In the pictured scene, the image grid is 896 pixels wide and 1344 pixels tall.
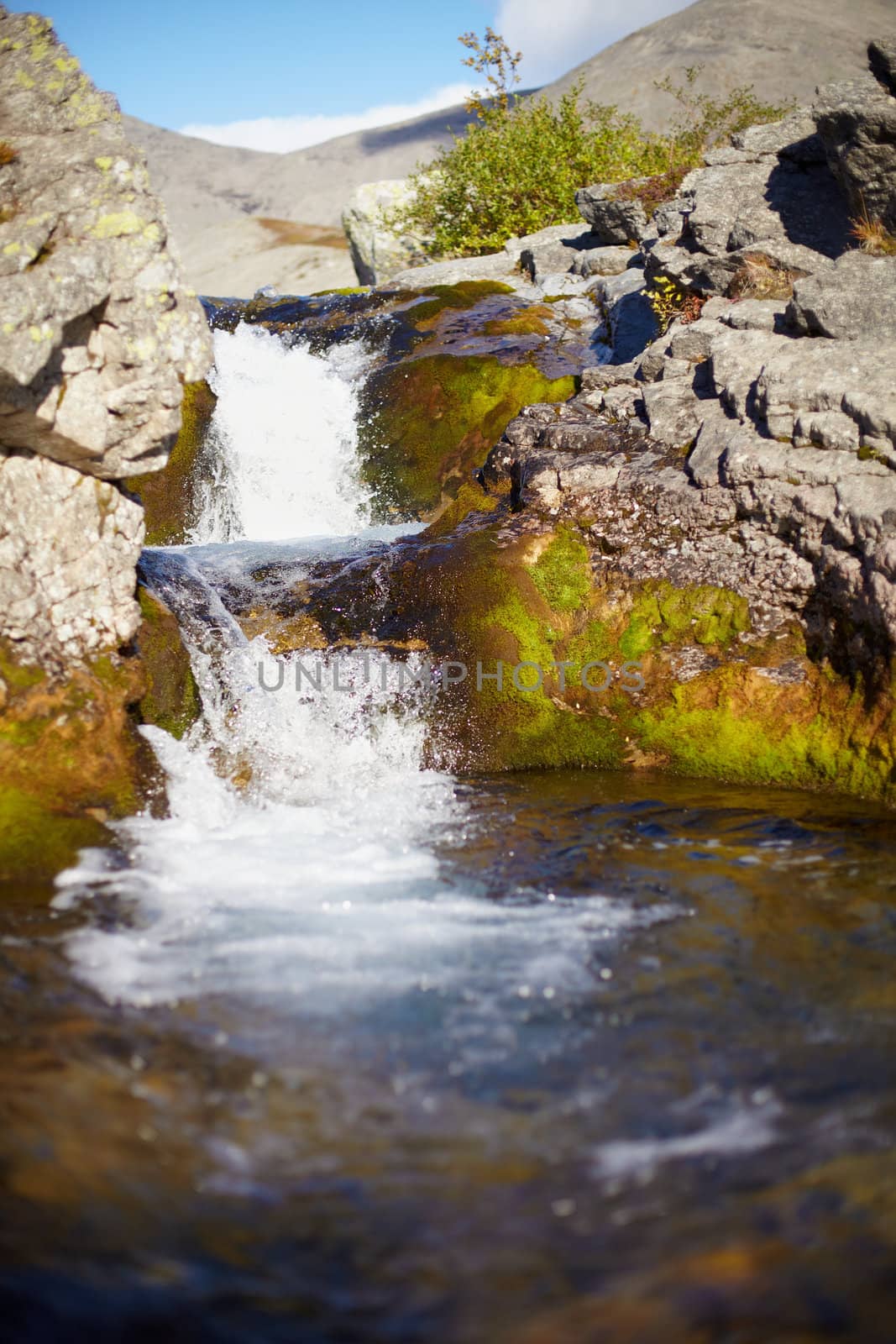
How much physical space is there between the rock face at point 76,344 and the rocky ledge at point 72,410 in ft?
0.04

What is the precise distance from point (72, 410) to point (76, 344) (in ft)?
1.61

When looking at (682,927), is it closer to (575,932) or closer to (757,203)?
(575,932)

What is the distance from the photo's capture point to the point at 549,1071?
4559 millimetres

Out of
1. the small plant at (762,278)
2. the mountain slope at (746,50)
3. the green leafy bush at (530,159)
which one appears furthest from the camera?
the mountain slope at (746,50)

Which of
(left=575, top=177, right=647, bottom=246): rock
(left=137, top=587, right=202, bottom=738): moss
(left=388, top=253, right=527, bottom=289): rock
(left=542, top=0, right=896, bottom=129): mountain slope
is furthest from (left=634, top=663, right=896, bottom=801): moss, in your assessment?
(left=542, top=0, right=896, bottom=129): mountain slope

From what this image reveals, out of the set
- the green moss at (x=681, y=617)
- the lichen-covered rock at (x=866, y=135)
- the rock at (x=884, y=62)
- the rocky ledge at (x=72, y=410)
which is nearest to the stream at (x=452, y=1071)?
the rocky ledge at (x=72, y=410)

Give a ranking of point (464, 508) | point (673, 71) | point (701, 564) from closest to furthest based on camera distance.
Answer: point (701, 564) → point (464, 508) → point (673, 71)

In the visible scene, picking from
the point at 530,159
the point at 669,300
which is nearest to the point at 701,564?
the point at 669,300

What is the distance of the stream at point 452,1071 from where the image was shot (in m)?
3.36

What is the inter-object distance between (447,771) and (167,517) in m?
7.13

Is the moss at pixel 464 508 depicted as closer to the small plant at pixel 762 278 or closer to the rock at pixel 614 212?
the small plant at pixel 762 278

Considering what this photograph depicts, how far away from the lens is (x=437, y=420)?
15.0 meters

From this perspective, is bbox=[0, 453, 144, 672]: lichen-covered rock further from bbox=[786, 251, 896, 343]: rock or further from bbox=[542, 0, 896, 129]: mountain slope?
bbox=[542, 0, 896, 129]: mountain slope

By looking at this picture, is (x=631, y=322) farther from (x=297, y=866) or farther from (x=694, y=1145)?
(x=694, y=1145)
